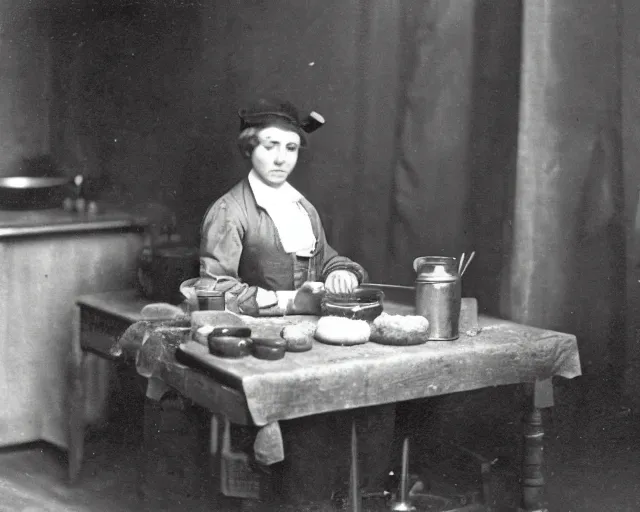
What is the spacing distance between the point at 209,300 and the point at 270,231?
0.36m

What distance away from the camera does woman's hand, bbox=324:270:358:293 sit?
284 cm

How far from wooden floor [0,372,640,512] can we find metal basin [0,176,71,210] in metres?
1.10

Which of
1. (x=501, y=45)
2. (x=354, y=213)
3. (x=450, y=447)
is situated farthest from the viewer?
(x=354, y=213)

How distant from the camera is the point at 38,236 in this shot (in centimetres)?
360

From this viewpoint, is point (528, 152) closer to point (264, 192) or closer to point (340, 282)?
point (340, 282)

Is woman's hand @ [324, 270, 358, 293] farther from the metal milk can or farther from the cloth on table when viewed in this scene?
the metal milk can

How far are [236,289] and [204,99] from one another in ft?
4.13

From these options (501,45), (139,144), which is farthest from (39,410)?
(501,45)

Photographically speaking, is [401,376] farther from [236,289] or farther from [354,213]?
[354,213]

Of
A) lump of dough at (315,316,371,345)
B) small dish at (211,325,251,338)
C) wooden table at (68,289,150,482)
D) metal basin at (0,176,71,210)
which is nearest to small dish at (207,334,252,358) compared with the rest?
small dish at (211,325,251,338)

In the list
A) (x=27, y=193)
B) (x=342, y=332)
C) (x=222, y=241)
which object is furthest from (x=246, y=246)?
(x=27, y=193)

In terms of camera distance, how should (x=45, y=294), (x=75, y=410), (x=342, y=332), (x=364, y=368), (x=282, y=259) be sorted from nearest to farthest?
(x=364, y=368) < (x=342, y=332) < (x=282, y=259) < (x=75, y=410) < (x=45, y=294)

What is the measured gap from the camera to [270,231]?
9.71 feet

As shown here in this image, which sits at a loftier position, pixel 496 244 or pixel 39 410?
pixel 496 244
